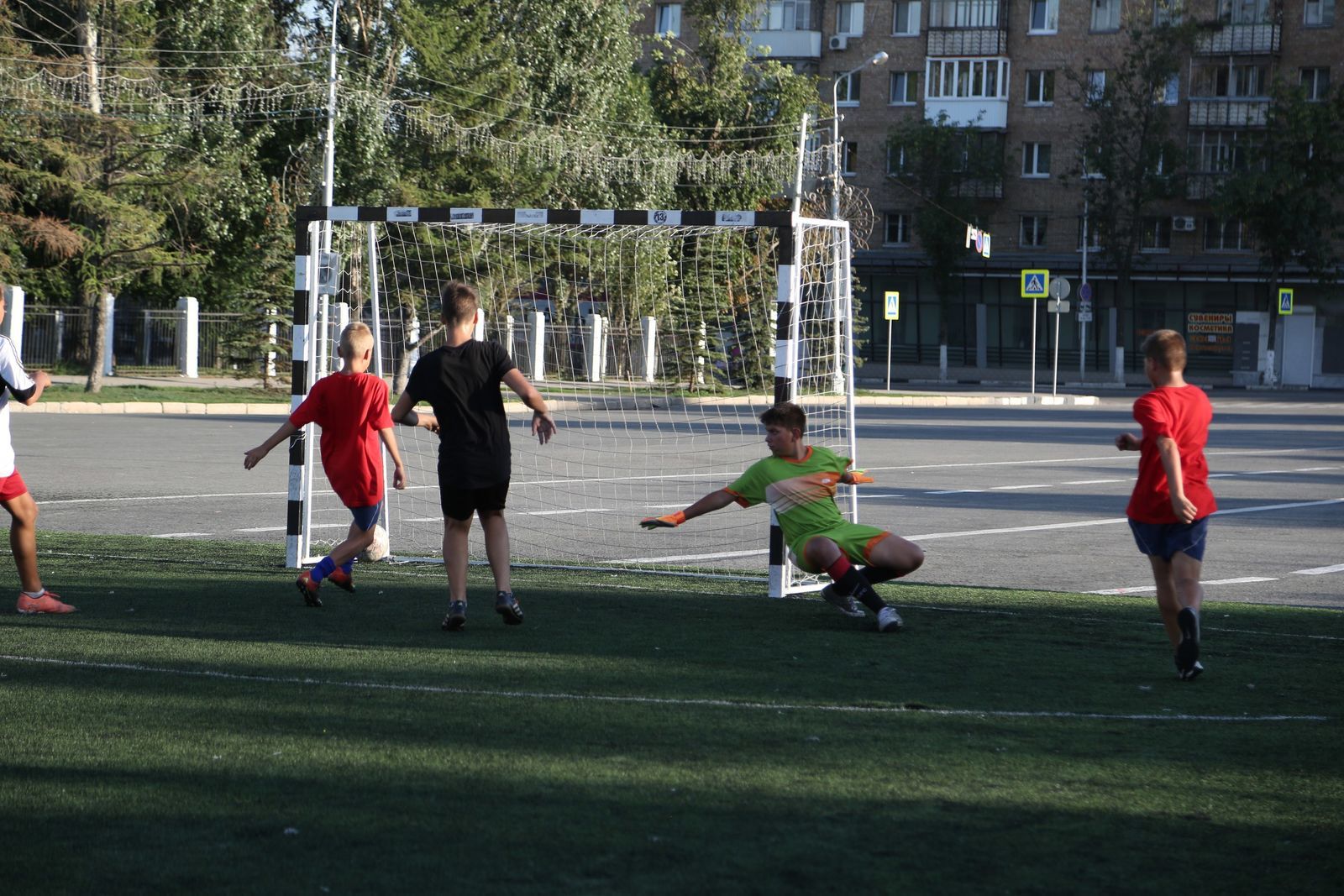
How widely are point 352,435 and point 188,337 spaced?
33.5 meters

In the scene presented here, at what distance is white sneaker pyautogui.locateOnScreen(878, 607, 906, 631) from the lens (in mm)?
8141

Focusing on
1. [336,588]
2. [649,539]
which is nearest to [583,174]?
[649,539]

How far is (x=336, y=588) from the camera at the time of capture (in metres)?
9.44

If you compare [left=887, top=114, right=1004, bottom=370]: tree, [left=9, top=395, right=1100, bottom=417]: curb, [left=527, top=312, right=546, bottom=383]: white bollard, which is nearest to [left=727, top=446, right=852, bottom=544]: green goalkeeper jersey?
[left=9, top=395, right=1100, bottom=417]: curb

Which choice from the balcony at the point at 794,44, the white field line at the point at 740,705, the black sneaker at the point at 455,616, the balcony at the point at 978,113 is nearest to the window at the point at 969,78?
the balcony at the point at 978,113

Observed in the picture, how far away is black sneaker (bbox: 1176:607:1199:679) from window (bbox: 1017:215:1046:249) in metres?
63.6

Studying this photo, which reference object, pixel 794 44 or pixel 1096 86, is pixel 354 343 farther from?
pixel 794 44

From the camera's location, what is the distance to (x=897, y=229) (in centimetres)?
6988

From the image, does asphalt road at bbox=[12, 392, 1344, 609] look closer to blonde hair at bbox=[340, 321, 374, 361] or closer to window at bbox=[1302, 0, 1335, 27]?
blonde hair at bbox=[340, 321, 374, 361]

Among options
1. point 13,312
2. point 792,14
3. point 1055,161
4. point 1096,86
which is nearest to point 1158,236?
point 1055,161

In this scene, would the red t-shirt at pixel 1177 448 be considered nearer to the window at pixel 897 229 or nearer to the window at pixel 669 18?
the window at pixel 897 229

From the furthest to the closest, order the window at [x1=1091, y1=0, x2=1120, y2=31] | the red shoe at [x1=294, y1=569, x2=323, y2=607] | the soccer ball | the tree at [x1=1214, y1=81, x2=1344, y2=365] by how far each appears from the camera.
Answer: the window at [x1=1091, y1=0, x2=1120, y2=31] < the tree at [x1=1214, y1=81, x2=1344, y2=365] < the soccer ball < the red shoe at [x1=294, y1=569, x2=323, y2=607]

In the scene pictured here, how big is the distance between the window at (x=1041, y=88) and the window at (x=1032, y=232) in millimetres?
4947

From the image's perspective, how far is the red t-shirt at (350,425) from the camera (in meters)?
8.77
